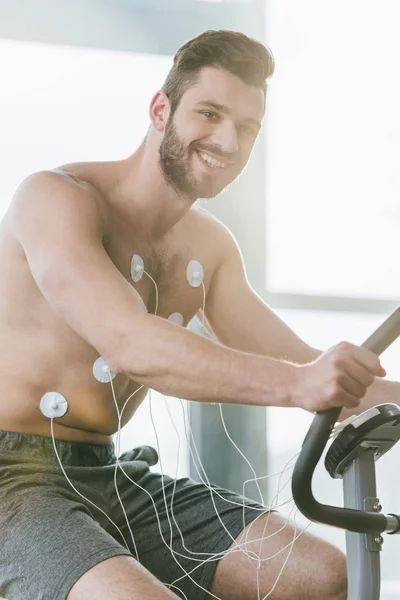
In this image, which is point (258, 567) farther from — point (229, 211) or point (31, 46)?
point (31, 46)

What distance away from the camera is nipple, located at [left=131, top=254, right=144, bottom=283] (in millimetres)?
1670

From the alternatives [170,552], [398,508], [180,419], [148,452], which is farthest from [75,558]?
[398,508]

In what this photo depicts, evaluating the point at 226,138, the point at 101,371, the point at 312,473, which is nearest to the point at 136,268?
the point at 101,371

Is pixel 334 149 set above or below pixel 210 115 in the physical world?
above

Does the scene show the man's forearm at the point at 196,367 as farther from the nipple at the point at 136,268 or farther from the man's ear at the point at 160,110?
the man's ear at the point at 160,110

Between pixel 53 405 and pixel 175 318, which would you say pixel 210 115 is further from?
pixel 53 405

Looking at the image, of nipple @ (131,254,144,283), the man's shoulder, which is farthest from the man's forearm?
the man's shoulder

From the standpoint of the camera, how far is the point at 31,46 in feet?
8.14

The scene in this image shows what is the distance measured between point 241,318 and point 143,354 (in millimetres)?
640

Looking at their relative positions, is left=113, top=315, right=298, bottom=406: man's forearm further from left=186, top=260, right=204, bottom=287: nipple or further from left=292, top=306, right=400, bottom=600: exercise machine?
left=186, top=260, right=204, bottom=287: nipple

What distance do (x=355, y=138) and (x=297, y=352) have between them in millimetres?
1088

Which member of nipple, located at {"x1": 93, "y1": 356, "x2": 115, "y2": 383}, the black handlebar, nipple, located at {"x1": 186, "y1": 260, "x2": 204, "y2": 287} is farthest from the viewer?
nipple, located at {"x1": 186, "y1": 260, "x2": 204, "y2": 287}

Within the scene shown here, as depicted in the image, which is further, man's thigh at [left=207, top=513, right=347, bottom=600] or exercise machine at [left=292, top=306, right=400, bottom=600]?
man's thigh at [left=207, top=513, right=347, bottom=600]

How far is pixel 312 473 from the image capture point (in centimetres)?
109
